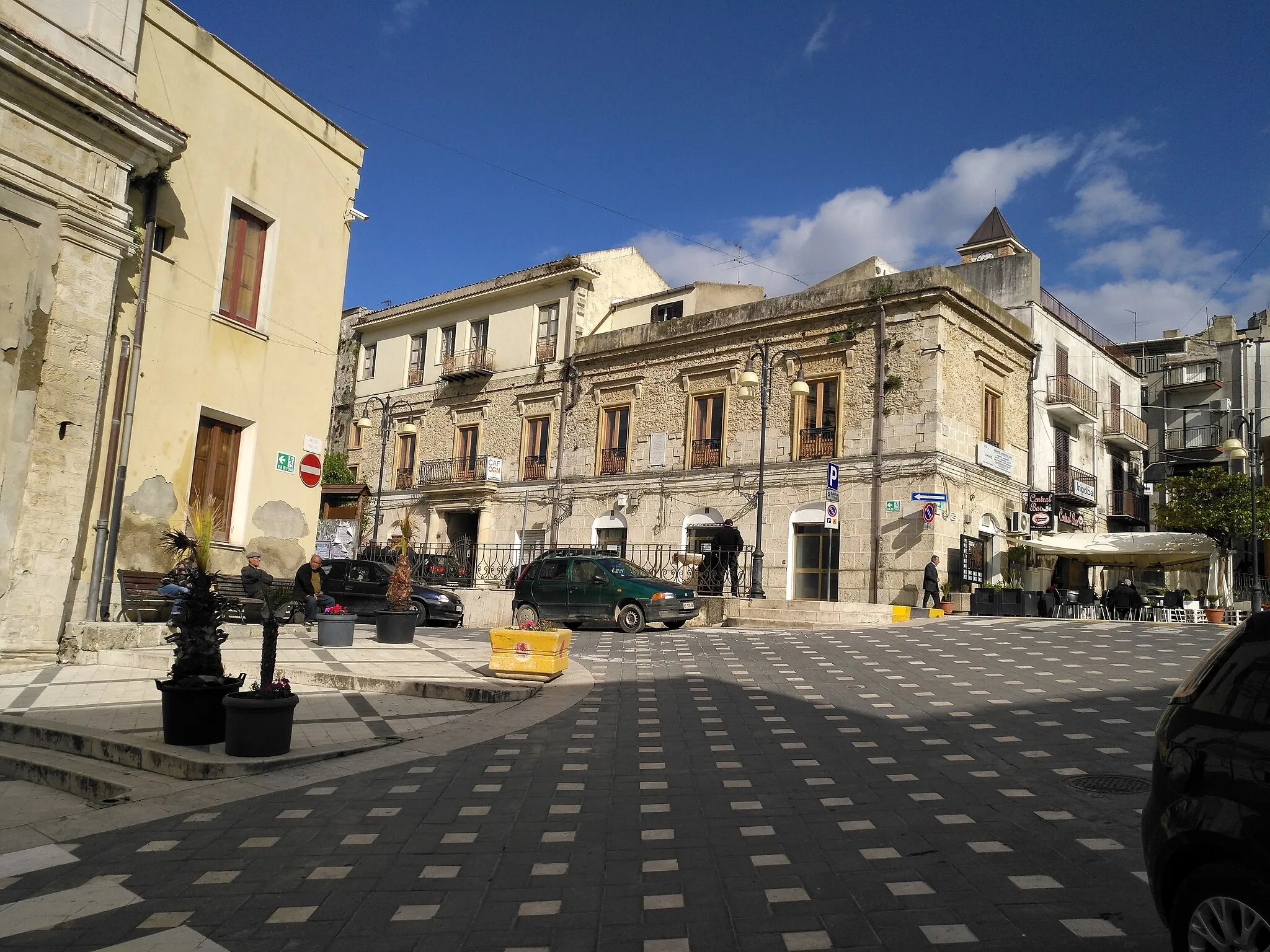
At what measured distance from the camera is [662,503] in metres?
28.0

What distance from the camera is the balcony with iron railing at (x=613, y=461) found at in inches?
1171

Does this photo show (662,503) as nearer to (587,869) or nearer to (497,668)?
(497,668)

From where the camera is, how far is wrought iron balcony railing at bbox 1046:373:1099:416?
27.8m

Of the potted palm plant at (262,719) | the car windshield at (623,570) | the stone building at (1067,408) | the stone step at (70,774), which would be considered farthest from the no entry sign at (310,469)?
the stone building at (1067,408)

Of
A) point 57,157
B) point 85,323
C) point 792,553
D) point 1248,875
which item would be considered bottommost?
point 1248,875

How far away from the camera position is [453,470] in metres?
34.4

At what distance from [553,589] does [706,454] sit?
402 inches

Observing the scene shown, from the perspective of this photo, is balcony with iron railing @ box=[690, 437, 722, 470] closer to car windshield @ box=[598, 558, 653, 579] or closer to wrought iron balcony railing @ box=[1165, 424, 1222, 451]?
car windshield @ box=[598, 558, 653, 579]

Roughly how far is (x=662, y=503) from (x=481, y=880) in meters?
23.8

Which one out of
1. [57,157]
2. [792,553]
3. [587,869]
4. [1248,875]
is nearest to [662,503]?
[792,553]

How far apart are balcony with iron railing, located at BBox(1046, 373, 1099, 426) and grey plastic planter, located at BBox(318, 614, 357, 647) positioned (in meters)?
23.1

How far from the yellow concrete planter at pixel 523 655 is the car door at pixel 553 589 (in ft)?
25.7

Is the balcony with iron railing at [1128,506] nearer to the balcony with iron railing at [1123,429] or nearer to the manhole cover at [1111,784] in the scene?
the balcony with iron railing at [1123,429]

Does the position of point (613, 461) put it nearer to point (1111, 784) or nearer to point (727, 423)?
point (727, 423)
